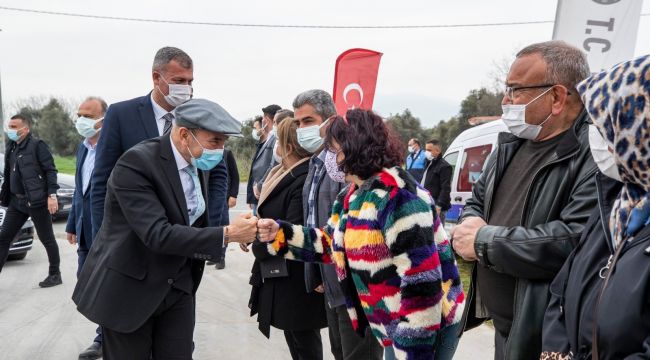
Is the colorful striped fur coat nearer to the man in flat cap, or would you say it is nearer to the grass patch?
the man in flat cap

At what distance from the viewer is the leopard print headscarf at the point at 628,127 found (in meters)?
1.36

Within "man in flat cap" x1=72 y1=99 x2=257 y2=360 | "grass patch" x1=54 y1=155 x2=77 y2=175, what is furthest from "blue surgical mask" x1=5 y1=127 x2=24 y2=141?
"grass patch" x1=54 y1=155 x2=77 y2=175

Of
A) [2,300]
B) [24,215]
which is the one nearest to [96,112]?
[24,215]

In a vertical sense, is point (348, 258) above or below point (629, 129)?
below

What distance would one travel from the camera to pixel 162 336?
2674 mm

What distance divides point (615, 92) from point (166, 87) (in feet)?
9.46

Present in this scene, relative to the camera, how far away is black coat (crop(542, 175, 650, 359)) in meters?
1.31

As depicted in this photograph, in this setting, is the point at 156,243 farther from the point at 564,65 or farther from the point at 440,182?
the point at 440,182

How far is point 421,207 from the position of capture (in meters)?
2.28

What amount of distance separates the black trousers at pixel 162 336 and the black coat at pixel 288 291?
60 centimetres

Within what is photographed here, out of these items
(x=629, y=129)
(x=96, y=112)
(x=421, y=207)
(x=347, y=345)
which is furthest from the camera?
(x=96, y=112)

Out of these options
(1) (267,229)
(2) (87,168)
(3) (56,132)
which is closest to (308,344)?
(1) (267,229)

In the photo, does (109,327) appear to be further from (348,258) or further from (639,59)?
(639,59)

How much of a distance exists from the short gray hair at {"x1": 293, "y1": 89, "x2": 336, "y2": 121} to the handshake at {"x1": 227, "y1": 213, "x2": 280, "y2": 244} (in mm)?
1097
